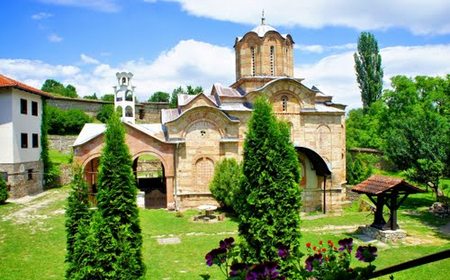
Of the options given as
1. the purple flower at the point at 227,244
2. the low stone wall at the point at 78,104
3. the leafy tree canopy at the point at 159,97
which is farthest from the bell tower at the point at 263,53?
the leafy tree canopy at the point at 159,97

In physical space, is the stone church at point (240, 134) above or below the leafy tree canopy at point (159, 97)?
below

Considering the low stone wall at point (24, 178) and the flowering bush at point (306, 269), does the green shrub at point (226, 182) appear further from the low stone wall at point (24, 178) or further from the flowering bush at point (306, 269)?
the flowering bush at point (306, 269)

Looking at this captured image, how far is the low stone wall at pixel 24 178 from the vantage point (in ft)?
74.0

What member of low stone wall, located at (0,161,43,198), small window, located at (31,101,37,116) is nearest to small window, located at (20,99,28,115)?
small window, located at (31,101,37,116)

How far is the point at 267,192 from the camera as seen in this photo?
31.3ft

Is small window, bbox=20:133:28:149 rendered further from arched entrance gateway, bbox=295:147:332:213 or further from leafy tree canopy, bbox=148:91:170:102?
leafy tree canopy, bbox=148:91:170:102

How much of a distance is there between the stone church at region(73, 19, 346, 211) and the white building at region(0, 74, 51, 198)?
425 centimetres

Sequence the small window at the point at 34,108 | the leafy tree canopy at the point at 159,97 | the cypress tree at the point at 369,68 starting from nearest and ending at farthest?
the small window at the point at 34,108, the cypress tree at the point at 369,68, the leafy tree canopy at the point at 159,97

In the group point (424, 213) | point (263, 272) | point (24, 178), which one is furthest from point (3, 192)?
point (424, 213)

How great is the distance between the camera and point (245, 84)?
→ 23.1 m

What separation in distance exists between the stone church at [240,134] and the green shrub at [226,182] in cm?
91

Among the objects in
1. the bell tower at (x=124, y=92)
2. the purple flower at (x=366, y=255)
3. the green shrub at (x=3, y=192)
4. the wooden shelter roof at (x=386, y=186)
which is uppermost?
the bell tower at (x=124, y=92)

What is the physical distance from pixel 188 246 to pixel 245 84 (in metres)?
11.9

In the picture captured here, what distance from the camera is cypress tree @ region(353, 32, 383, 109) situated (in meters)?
44.3
